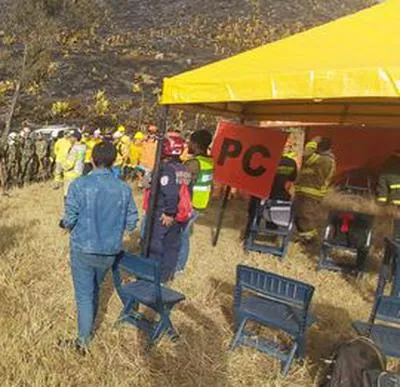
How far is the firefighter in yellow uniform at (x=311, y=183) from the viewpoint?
352 inches

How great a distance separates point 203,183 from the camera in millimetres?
7668

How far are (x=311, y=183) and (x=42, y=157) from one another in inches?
343

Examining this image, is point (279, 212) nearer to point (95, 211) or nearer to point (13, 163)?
point (95, 211)

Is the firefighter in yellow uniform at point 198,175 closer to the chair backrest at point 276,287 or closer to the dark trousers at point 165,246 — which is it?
the dark trousers at point 165,246

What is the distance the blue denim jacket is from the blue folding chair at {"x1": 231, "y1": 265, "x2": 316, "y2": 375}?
1.05m

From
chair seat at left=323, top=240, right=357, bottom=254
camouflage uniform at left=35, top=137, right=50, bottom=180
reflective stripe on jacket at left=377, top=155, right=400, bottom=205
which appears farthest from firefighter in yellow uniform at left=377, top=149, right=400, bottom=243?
camouflage uniform at left=35, top=137, right=50, bottom=180

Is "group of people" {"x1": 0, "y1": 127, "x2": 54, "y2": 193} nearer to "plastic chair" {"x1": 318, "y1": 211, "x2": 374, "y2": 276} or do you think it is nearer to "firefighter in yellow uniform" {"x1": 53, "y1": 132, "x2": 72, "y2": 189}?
"firefighter in yellow uniform" {"x1": 53, "y1": 132, "x2": 72, "y2": 189}

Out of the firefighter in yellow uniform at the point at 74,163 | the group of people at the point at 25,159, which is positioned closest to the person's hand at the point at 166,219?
the firefighter in yellow uniform at the point at 74,163

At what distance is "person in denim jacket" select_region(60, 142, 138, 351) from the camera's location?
4836 millimetres

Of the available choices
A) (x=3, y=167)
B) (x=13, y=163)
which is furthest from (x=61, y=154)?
(x=13, y=163)

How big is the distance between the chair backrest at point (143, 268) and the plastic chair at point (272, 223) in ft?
12.6

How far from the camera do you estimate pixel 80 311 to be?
494 centimetres

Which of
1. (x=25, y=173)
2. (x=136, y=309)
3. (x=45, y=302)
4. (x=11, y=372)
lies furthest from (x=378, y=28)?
(x=25, y=173)

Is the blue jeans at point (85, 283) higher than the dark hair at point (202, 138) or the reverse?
the reverse
